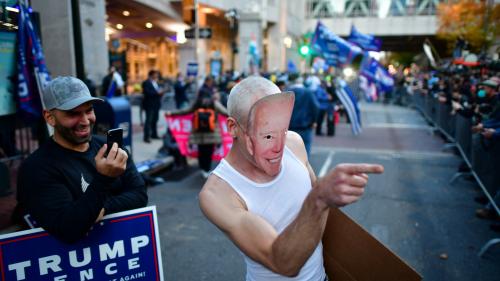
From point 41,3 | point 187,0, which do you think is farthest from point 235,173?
point 187,0

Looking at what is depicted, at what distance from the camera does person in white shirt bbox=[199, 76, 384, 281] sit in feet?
4.06

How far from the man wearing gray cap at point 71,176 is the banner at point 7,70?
292 cm

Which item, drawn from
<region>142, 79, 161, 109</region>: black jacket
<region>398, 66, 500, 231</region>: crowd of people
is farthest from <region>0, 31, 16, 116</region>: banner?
<region>398, 66, 500, 231</region>: crowd of people

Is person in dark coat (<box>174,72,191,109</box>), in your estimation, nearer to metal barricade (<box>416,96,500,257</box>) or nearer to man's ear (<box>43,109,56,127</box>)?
metal barricade (<box>416,96,500,257</box>)

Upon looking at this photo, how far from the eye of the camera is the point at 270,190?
1.70 meters

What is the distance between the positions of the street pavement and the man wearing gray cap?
202 centimetres

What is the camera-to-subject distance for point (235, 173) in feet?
5.62

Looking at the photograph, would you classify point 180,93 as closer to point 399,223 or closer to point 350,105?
point 350,105

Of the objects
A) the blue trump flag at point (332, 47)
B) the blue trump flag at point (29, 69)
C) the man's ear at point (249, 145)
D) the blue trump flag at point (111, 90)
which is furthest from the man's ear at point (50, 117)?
the blue trump flag at point (332, 47)

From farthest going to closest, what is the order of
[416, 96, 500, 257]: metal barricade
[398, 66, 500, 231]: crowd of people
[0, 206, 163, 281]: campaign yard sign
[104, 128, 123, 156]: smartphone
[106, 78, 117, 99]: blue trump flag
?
[106, 78, 117, 99]: blue trump flag → [398, 66, 500, 231]: crowd of people → [416, 96, 500, 257]: metal barricade → [0, 206, 163, 281]: campaign yard sign → [104, 128, 123, 156]: smartphone

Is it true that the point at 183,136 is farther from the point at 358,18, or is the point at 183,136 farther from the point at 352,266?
the point at 358,18

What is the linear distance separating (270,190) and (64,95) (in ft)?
4.44

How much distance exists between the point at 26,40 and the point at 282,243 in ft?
15.2

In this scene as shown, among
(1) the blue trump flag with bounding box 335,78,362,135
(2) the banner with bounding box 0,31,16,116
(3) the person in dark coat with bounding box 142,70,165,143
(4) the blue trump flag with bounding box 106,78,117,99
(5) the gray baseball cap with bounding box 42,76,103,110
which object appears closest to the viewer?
(5) the gray baseball cap with bounding box 42,76,103,110
